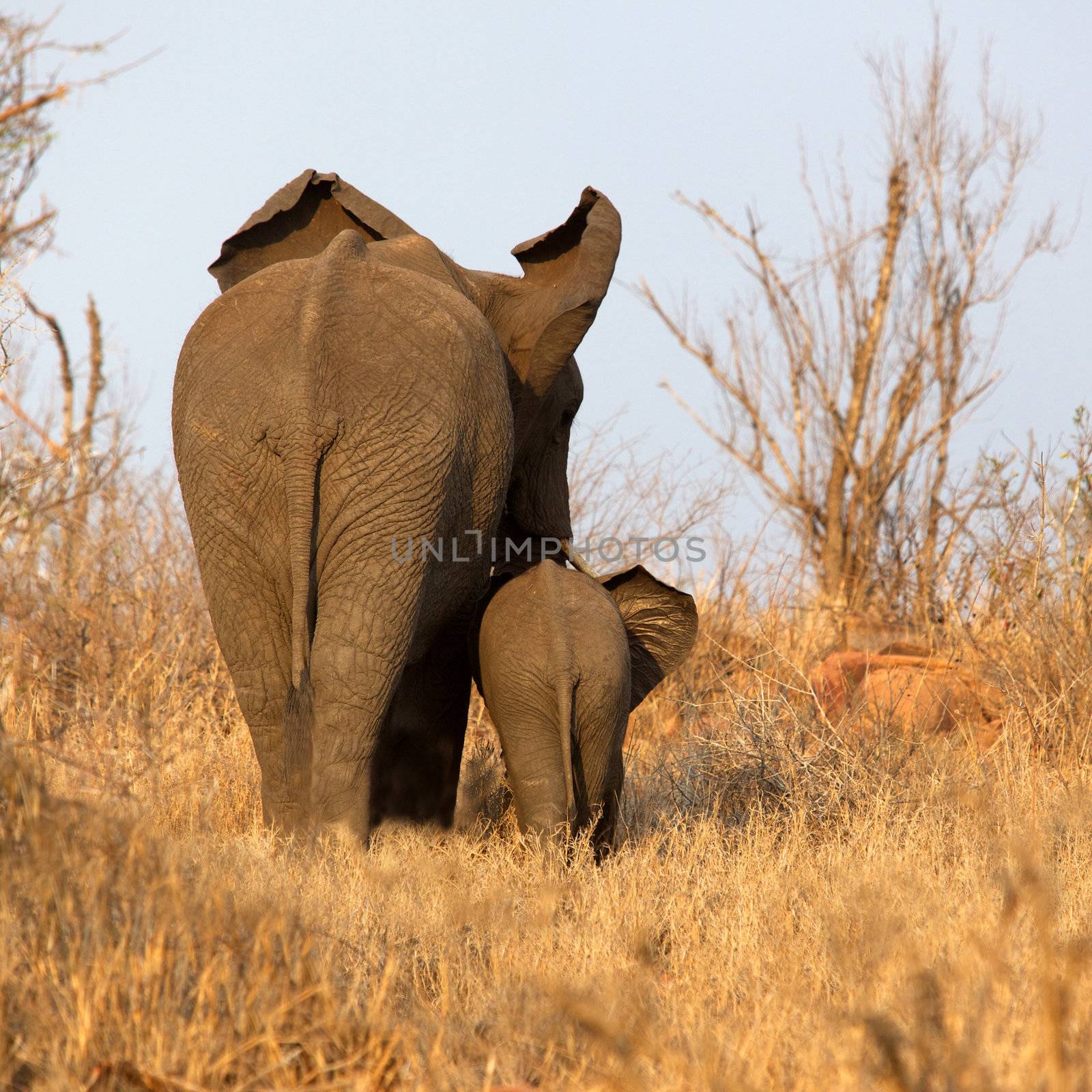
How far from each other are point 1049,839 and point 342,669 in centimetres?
305

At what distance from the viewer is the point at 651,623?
223 inches

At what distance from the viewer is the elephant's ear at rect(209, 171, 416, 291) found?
17.6 ft

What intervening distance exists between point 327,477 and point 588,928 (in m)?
1.55

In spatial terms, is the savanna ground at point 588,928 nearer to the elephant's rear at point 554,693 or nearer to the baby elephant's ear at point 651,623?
the elephant's rear at point 554,693

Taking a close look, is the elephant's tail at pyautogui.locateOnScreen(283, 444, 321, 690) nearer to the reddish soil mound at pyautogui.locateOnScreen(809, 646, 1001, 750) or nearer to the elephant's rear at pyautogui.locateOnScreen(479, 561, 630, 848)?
the elephant's rear at pyautogui.locateOnScreen(479, 561, 630, 848)

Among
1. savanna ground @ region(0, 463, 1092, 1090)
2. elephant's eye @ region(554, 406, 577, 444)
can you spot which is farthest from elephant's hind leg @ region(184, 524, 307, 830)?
elephant's eye @ region(554, 406, 577, 444)

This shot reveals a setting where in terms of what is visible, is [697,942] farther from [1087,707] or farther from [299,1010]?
[1087,707]

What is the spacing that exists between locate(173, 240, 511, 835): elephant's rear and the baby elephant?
48 centimetres

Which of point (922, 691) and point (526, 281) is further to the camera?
point (922, 691)

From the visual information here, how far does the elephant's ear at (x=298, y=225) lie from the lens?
536 cm

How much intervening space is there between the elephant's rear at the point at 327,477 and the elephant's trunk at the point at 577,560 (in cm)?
98

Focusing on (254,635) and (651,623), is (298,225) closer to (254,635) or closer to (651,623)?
(254,635)

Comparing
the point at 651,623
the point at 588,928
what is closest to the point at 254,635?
the point at 588,928

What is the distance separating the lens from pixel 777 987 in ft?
11.6
